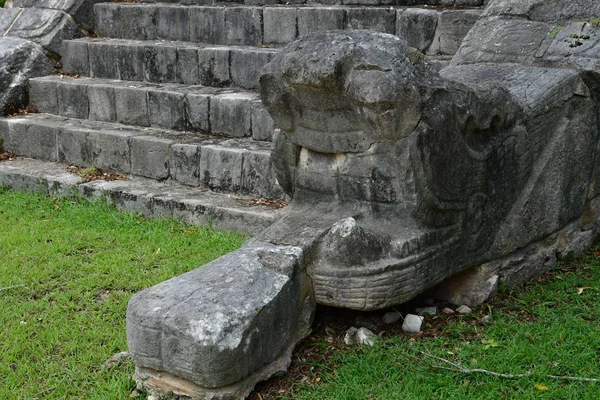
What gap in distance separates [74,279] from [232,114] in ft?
6.38

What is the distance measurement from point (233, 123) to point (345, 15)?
1.19m

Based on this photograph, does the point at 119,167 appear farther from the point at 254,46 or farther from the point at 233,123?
the point at 254,46

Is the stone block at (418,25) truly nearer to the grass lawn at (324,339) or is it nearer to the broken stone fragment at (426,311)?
the grass lawn at (324,339)

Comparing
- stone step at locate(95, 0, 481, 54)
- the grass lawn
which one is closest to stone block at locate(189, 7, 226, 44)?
stone step at locate(95, 0, 481, 54)

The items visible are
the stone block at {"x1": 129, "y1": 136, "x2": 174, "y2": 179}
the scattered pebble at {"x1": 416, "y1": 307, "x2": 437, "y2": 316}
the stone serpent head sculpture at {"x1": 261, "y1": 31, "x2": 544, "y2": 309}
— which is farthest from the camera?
the stone block at {"x1": 129, "y1": 136, "x2": 174, "y2": 179}

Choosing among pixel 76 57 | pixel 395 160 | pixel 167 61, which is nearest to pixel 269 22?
pixel 167 61

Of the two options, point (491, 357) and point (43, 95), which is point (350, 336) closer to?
point (491, 357)

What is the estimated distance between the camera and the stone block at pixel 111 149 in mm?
6582

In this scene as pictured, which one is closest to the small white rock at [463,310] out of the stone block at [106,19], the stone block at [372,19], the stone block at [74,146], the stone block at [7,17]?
the stone block at [372,19]

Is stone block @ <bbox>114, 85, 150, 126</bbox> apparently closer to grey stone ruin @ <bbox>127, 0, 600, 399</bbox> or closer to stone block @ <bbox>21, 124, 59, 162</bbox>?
stone block @ <bbox>21, 124, 59, 162</bbox>

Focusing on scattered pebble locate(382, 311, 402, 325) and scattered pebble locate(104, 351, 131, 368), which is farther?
scattered pebble locate(382, 311, 402, 325)

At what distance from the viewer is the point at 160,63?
23.4ft

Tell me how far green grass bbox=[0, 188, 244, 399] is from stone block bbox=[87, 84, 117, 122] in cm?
98

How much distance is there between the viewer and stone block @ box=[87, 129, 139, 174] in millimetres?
6582
